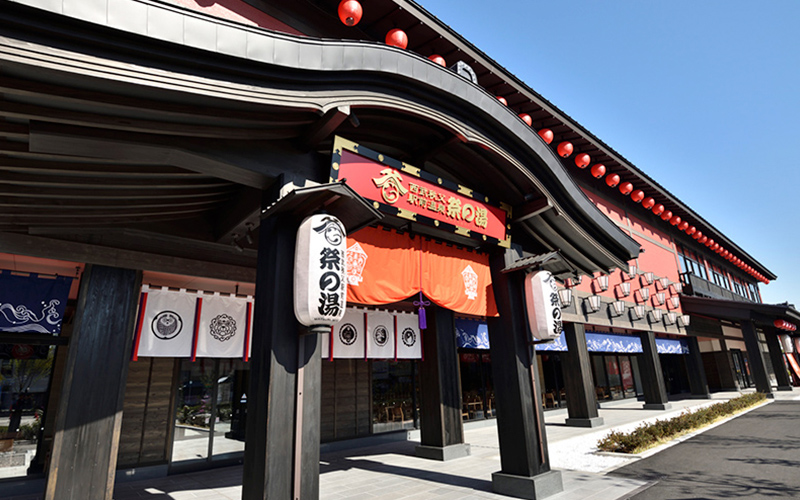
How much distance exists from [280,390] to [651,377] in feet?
65.3

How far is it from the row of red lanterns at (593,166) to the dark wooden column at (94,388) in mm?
6698

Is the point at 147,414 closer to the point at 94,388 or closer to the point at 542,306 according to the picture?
the point at 94,388

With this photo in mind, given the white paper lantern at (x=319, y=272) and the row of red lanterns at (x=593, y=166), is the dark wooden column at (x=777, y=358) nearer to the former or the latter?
the row of red lanterns at (x=593, y=166)

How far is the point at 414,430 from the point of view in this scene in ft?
44.3

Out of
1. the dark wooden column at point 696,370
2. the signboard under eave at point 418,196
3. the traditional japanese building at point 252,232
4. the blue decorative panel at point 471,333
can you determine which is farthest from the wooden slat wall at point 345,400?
the dark wooden column at point 696,370

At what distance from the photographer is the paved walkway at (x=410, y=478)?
7016mm

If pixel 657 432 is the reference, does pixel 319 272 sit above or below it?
above

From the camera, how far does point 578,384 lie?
14469 millimetres

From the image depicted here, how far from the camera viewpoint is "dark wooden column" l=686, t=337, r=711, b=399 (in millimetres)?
22703

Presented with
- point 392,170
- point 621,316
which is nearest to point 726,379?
point 621,316

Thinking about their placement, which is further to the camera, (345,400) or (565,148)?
(565,148)

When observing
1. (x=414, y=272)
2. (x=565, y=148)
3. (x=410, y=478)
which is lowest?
(x=410, y=478)

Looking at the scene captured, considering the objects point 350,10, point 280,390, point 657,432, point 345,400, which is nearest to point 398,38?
point 350,10

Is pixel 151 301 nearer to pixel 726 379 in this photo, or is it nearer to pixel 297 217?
pixel 297 217
